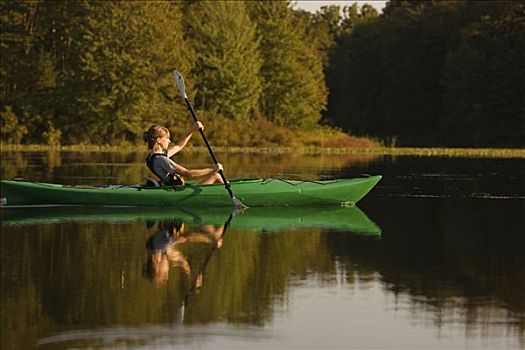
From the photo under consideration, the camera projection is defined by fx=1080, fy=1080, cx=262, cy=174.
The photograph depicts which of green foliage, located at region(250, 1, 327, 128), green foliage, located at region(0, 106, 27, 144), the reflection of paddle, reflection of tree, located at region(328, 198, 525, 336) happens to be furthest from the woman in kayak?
green foliage, located at region(250, 1, 327, 128)

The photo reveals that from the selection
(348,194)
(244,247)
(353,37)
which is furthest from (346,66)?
(244,247)

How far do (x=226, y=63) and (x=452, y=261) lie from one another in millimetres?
43519

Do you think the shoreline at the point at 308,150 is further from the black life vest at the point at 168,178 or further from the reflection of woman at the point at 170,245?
the reflection of woman at the point at 170,245

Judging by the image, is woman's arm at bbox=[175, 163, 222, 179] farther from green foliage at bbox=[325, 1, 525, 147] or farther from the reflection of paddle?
green foliage at bbox=[325, 1, 525, 147]

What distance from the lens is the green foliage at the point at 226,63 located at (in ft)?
175

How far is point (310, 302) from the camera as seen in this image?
8.09 m

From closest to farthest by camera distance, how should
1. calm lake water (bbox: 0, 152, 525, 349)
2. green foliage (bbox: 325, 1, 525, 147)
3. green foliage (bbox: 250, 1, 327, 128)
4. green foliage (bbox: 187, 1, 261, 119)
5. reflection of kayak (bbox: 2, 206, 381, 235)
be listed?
calm lake water (bbox: 0, 152, 525, 349) < reflection of kayak (bbox: 2, 206, 381, 235) < green foliage (bbox: 187, 1, 261, 119) < green foliage (bbox: 250, 1, 327, 128) < green foliage (bbox: 325, 1, 525, 147)

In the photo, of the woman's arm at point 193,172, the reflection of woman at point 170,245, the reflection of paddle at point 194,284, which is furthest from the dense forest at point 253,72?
the reflection of paddle at point 194,284

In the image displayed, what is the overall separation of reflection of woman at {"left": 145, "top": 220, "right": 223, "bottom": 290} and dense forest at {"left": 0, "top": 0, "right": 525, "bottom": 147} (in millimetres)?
33294

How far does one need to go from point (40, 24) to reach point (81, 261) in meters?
40.0

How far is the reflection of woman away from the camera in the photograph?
920 cm

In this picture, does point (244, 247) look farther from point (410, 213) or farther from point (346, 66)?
point (346, 66)

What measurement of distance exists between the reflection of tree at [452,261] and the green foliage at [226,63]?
37457 millimetres

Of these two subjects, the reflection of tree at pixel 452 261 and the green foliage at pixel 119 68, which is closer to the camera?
the reflection of tree at pixel 452 261
